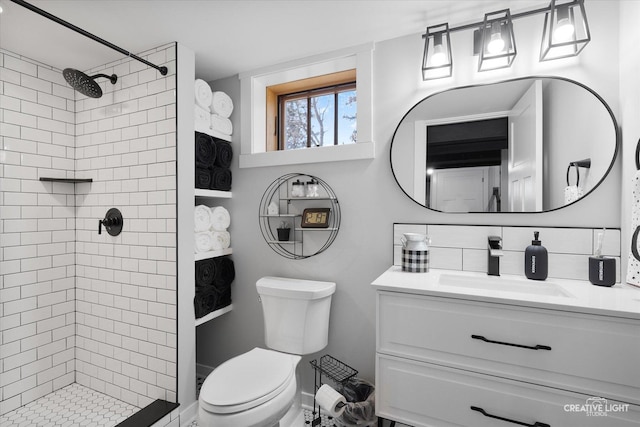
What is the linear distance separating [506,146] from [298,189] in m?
1.22

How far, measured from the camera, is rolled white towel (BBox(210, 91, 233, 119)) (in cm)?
223

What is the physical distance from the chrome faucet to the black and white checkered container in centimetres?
30

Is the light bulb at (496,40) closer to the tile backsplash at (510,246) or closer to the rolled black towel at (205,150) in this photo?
the tile backsplash at (510,246)

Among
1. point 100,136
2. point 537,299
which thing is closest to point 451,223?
point 537,299

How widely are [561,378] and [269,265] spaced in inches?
66.0

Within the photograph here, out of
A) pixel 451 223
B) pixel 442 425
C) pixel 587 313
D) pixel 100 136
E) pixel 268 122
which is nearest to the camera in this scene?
pixel 587 313

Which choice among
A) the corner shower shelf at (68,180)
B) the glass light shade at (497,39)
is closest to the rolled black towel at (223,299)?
the corner shower shelf at (68,180)

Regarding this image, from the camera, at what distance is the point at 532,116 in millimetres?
1610

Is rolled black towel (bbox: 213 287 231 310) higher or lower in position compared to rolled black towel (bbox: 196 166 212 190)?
lower

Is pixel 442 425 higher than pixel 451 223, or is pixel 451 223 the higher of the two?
pixel 451 223

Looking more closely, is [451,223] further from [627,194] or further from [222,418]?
[222,418]

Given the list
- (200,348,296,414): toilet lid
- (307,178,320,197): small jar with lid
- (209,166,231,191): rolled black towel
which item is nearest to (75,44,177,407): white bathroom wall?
(209,166,231,191): rolled black towel

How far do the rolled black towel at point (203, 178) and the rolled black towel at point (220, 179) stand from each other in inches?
1.3

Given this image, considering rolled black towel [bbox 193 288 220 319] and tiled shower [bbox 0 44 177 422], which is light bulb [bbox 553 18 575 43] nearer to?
tiled shower [bbox 0 44 177 422]
